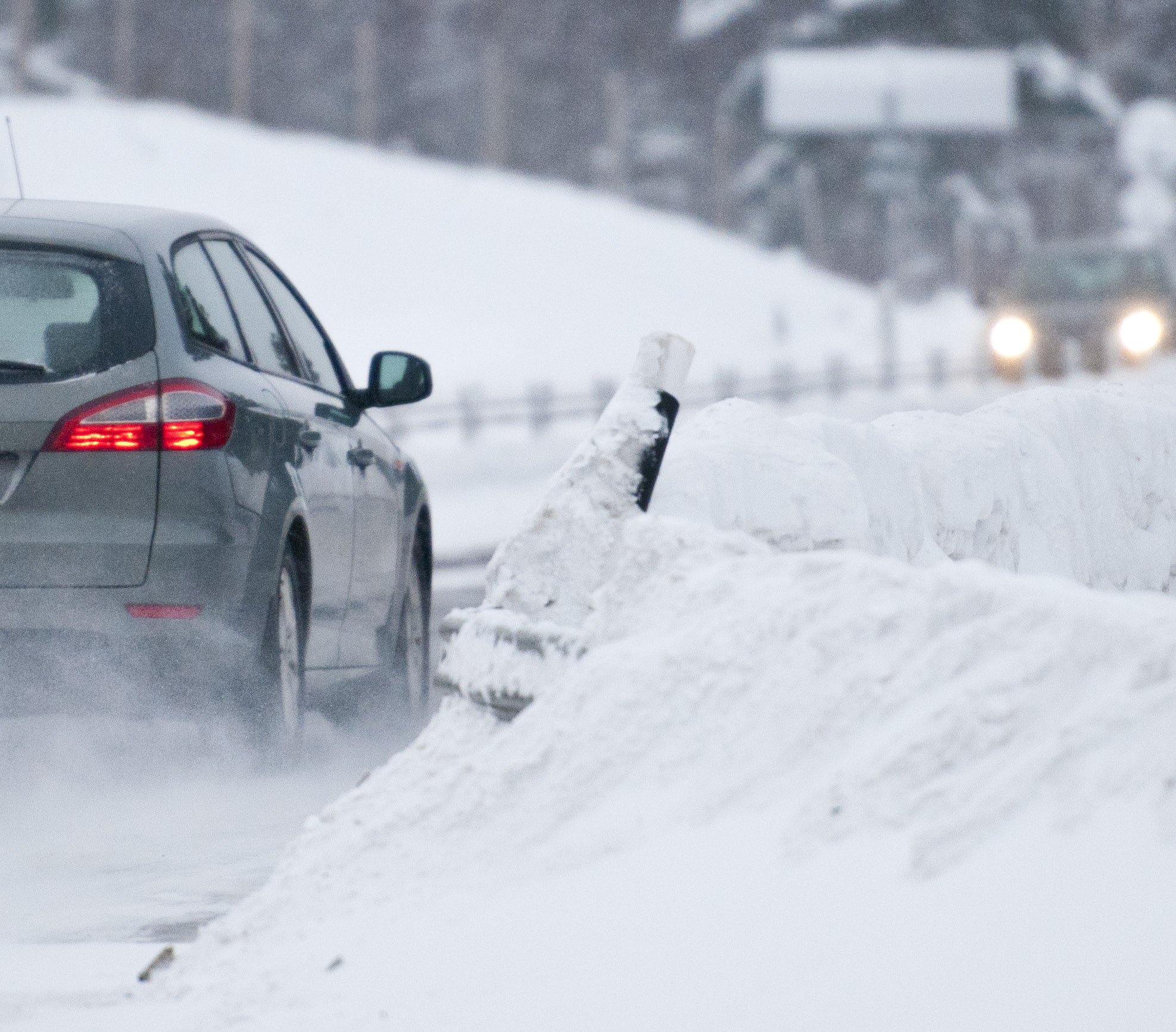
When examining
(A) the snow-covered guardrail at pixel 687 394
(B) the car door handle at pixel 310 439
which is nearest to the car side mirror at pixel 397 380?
(B) the car door handle at pixel 310 439

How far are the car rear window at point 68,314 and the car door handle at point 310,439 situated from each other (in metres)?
0.69

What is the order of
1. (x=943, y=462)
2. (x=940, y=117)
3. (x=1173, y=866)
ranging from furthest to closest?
(x=940, y=117)
(x=943, y=462)
(x=1173, y=866)

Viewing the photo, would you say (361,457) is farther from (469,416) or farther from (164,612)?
(469,416)

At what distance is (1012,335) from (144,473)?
2143 cm

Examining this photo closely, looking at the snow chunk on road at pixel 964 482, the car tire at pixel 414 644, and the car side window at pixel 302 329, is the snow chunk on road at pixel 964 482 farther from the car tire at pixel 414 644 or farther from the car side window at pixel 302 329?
the car tire at pixel 414 644

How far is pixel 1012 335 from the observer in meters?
26.4

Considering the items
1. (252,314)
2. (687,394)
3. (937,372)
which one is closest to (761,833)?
(252,314)

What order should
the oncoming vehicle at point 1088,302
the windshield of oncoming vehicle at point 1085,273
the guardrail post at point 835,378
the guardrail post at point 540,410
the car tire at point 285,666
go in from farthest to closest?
the guardrail post at point 835,378 → the guardrail post at point 540,410 → the windshield of oncoming vehicle at point 1085,273 → the oncoming vehicle at point 1088,302 → the car tire at point 285,666

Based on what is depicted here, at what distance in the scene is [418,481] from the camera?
8.13 metres

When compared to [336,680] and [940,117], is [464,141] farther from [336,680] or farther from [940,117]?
[336,680]

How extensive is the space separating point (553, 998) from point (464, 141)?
6117 centimetres

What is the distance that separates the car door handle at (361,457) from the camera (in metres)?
7.05

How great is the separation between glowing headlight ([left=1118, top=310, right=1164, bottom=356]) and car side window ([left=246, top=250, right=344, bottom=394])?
19.5 meters

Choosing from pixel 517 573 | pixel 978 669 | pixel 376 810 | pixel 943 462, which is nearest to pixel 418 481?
pixel 943 462
